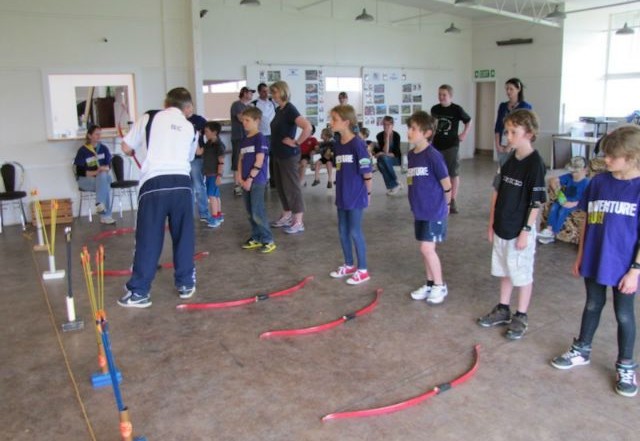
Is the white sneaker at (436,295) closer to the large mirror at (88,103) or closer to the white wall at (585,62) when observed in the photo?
the large mirror at (88,103)

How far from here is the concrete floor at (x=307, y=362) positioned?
8.72ft

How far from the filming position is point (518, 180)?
337 centimetres

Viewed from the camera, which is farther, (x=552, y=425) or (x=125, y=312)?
(x=125, y=312)

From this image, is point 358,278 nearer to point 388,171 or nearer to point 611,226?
point 611,226

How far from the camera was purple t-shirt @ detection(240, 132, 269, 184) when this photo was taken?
17.2 feet

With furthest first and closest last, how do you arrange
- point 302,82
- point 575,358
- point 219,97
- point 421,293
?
point 302,82 < point 219,97 < point 421,293 < point 575,358

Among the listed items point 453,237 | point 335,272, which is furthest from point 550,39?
point 335,272

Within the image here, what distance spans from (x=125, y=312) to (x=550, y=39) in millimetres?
11492

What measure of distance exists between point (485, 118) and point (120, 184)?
400 inches

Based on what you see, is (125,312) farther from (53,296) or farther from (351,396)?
(351,396)

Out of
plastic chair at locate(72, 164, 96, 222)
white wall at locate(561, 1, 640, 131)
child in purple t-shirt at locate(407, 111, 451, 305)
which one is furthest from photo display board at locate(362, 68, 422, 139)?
child in purple t-shirt at locate(407, 111, 451, 305)

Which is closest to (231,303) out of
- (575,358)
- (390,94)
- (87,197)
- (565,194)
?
(575,358)

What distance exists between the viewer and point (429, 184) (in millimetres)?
3984

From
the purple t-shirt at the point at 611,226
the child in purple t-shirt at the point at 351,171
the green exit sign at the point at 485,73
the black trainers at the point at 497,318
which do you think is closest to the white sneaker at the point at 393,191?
the child in purple t-shirt at the point at 351,171
